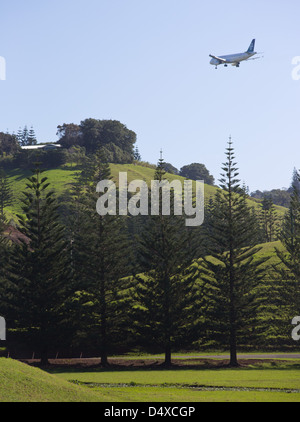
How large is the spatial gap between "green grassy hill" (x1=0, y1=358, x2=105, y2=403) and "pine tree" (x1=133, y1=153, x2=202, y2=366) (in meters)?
22.7

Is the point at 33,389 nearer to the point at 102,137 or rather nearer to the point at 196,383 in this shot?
the point at 196,383

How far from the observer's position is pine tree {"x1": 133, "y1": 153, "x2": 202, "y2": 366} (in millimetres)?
49469

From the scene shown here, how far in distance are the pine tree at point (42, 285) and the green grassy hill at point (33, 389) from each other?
73.9 ft

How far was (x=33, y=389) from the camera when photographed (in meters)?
24.7

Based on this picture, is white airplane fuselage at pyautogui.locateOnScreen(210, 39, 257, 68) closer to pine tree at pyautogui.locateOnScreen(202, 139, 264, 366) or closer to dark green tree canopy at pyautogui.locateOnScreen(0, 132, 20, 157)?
pine tree at pyautogui.locateOnScreen(202, 139, 264, 366)

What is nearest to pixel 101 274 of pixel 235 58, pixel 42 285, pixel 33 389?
pixel 42 285

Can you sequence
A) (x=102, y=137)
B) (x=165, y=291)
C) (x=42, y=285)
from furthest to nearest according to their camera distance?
(x=102, y=137), (x=42, y=285), (x=165, y=291)

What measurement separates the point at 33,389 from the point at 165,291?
26.2 meters

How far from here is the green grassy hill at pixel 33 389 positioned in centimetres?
2355

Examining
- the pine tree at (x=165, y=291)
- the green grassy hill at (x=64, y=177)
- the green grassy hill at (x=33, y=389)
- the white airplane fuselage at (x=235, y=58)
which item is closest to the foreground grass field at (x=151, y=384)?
the green grassy hill at (x=33, y=389)

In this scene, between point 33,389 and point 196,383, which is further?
point 196,383

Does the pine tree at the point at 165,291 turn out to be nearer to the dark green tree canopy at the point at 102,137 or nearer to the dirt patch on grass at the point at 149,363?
the dirt patch on grass at the point at 149,363

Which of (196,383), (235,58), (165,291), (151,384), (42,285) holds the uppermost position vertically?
(235,58)

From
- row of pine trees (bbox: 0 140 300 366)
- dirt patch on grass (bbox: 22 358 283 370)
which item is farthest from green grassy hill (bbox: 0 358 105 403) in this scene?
row of pine trees (bbox: 0 140 300 366)
